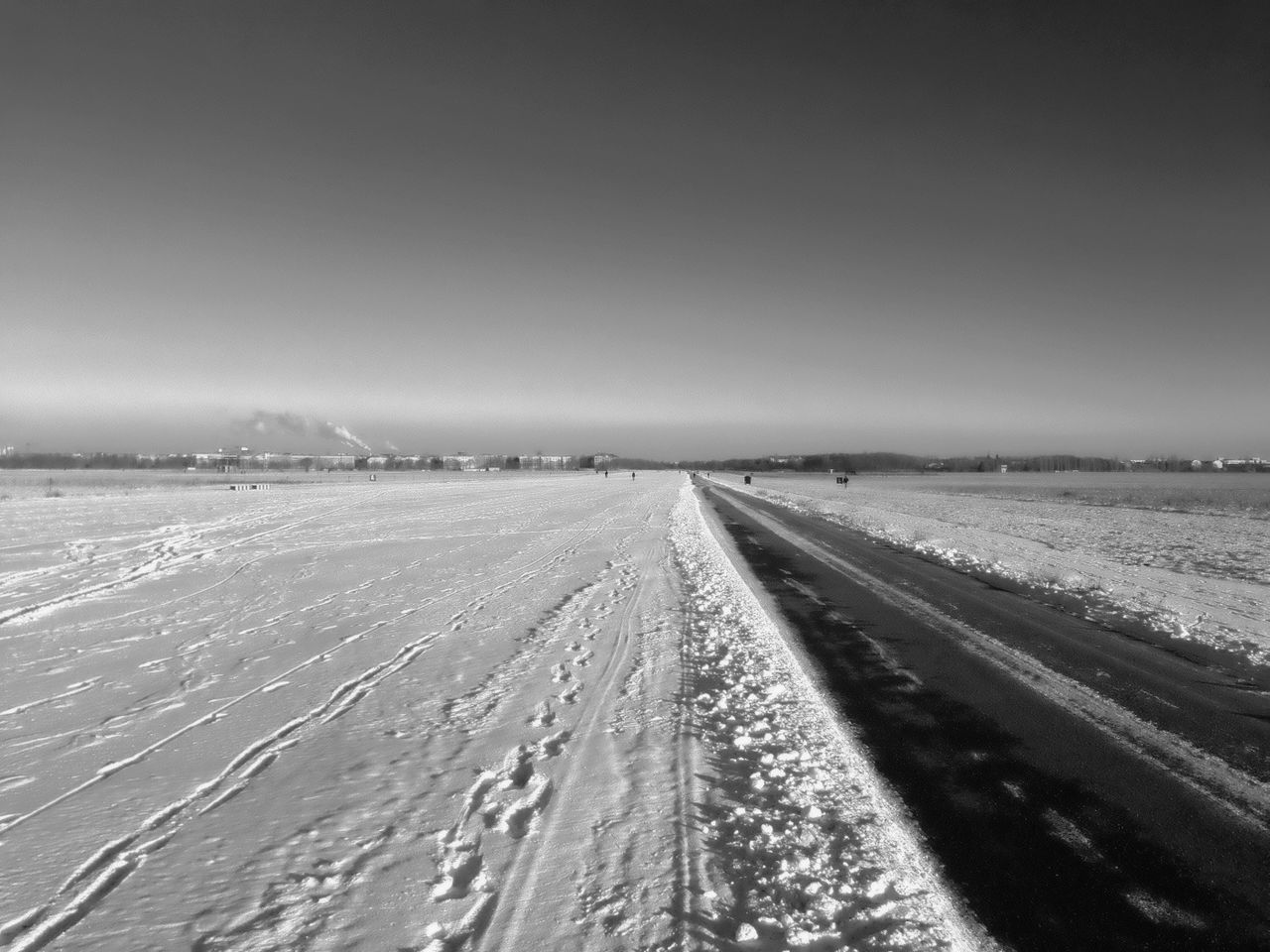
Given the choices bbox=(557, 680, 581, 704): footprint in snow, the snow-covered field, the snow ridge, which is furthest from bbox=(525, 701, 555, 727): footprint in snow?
the snow-covered field

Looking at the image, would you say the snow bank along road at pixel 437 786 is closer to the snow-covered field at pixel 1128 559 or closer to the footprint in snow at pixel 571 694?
the footprint in snow at pixel 571 694

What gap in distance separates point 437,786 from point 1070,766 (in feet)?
15.8

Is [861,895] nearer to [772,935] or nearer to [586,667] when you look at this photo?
[772,935]

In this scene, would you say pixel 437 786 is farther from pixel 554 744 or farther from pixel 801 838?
pixel 801 838

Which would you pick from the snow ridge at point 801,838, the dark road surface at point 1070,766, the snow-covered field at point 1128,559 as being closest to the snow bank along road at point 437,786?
the snow ridge at point 801,838

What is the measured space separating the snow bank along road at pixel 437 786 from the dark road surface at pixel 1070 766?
0.42m

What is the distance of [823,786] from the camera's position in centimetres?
456

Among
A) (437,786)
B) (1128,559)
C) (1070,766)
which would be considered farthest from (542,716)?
(1128,559)

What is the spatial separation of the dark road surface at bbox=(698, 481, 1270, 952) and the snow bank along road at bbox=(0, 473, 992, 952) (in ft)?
1.37

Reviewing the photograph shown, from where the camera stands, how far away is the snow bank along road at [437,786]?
3326mm

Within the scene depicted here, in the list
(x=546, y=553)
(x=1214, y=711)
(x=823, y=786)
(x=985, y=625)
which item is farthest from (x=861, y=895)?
(x=546, y=553)

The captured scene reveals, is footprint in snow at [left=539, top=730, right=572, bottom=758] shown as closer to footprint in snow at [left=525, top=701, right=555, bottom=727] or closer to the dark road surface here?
footprint in snow at [left=525, top=701, right=555, bottom=727]

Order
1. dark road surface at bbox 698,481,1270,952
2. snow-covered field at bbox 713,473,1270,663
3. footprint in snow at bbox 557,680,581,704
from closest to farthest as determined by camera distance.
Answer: dark road surface at bbox 698,481,1270,952
footprint in snow at bbox 557,680,581,704
snow-covered field at bbox 713,473,1270,663

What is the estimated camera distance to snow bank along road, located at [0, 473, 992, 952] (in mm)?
3326
